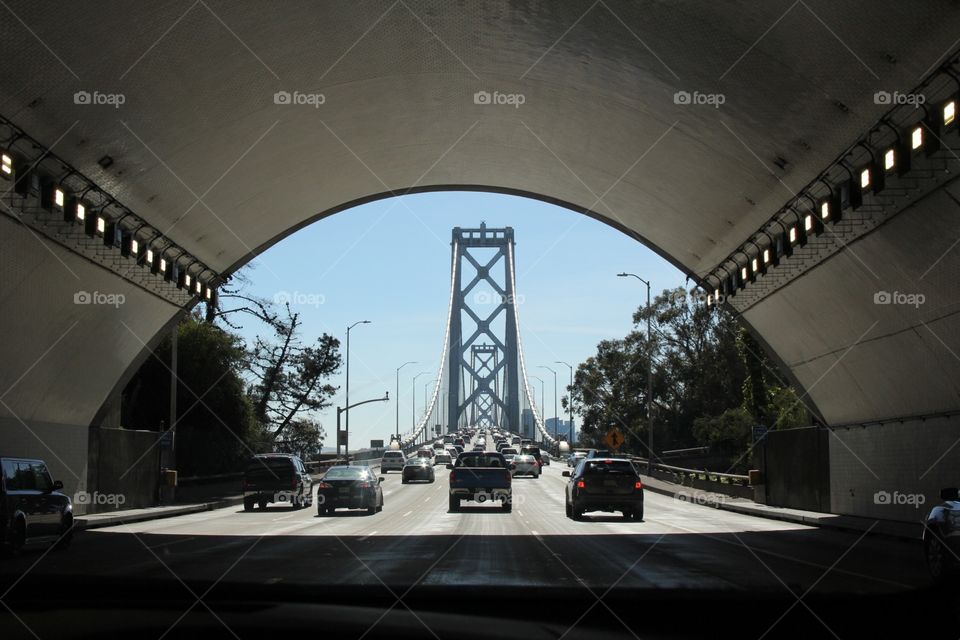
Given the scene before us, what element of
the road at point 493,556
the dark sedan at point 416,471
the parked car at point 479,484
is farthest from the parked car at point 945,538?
the dark sedan at point 416,471

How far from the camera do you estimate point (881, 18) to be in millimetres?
16109

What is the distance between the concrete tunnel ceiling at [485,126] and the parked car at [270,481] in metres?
6.94

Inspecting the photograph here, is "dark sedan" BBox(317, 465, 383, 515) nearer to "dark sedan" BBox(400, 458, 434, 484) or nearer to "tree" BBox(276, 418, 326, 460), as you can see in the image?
"dark sedan" BBox(400, 458, 434, 484)

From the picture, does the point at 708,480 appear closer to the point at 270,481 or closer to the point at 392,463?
the point at 270,481

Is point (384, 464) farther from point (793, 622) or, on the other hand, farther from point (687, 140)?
point (793, 622)

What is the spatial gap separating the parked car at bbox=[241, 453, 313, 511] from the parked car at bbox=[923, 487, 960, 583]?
27.9 meters

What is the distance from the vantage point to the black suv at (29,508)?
1866 cm

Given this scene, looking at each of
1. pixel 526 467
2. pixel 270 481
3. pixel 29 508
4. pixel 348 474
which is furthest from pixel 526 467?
pixel 29 508

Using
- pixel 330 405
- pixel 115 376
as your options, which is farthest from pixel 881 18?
pixel 330 405

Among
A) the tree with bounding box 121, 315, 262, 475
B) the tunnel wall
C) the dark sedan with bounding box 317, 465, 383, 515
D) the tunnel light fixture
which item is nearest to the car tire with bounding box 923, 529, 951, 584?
the tunnel light fixture

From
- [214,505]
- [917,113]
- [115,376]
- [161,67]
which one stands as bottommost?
[214,505]

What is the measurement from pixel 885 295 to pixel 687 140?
217 inches

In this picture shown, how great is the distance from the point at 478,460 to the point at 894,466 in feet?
57.5

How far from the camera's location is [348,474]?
35594 millimetres
